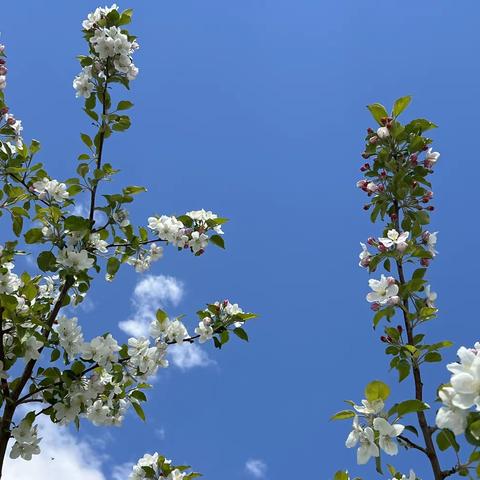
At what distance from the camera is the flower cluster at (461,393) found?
149 centimetres

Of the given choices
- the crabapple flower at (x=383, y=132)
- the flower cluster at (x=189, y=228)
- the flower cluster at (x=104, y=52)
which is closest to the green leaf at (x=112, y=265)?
the flower cluster at (x=189, y=228)

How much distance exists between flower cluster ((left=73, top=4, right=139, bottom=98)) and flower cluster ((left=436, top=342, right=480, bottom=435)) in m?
3.03

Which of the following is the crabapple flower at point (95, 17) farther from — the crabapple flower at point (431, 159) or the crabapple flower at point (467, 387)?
the crabapple flower at point (467, 387)

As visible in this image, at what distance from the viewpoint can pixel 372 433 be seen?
6.78 ft

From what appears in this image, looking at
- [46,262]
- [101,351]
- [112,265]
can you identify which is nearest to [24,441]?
[101,351]

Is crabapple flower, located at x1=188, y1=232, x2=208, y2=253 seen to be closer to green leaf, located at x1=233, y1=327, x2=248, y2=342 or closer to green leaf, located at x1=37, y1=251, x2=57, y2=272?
green leaf, located at x1=233, y1=327, x2=248, y2=342

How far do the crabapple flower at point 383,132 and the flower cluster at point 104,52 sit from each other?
1.72m

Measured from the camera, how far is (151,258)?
4113mm

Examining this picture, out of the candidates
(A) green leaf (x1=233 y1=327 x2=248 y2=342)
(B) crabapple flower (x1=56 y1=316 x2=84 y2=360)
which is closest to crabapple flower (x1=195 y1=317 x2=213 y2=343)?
(A) green leaf (x1=233 y1=327 x2=248 y2=342)

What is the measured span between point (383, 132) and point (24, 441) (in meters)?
2.82

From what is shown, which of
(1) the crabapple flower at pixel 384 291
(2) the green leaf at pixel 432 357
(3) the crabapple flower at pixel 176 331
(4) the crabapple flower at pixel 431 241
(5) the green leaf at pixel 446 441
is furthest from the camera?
(3) the crabapple flower at pixel 176 331

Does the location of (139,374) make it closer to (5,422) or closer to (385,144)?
(5,422)

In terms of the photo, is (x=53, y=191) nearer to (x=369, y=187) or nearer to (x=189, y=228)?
(x=189, y=228)

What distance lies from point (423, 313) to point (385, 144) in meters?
1.18
